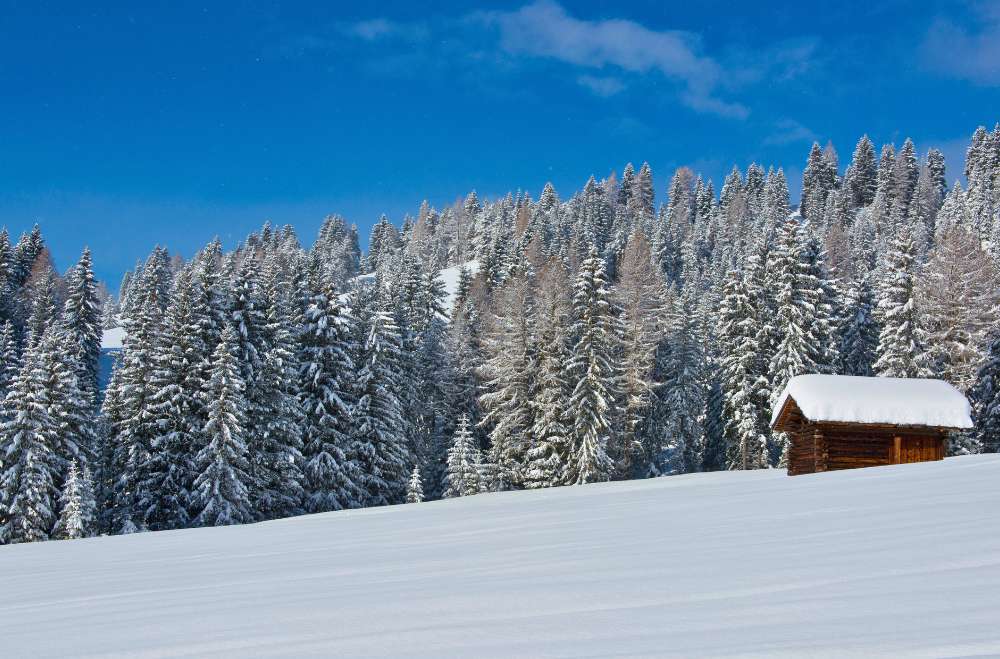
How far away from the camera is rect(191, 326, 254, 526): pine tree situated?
109ft

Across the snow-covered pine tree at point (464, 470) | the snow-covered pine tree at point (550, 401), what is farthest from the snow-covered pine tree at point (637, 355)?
the snow-covered pine tree at point (464, 470)

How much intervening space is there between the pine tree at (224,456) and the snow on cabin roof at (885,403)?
22.8m

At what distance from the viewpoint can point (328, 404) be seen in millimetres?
40469

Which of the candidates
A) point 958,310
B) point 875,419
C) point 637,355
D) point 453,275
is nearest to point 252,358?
point 637,355

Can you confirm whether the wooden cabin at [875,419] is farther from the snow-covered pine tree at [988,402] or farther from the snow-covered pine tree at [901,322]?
the snow-covered pine tree at [901,322]

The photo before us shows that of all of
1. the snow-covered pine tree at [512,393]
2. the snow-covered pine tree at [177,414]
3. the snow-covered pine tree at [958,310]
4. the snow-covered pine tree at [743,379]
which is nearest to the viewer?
the snow-covered pine tree at [177,414]

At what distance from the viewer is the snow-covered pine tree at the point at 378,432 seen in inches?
1587

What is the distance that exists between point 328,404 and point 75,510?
39.9 feet

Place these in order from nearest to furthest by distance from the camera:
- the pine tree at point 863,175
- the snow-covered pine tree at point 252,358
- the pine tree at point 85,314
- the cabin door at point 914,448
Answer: the cabin door at point 914,448
the snow-covered pine tree at point 252,358
the pine tree at point 85,314
the pine tree at point 863,175

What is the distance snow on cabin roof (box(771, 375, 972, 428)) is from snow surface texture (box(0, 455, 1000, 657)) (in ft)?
44.7

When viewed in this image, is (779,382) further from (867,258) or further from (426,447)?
(867,258)

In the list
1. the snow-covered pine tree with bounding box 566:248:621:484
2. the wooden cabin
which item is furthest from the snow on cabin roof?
the snow-covered pine tree with bounding box 566:248:621:484

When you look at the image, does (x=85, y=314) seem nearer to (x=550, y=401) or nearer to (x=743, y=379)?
(x=550, y=401)

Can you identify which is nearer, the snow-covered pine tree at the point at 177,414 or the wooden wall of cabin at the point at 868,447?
the wooden wall of cabin at the point at 868,447
